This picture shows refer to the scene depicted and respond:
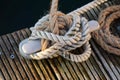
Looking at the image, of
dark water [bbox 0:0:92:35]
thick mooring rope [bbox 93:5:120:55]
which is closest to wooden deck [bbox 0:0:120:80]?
thick mooring rope [bbox 93:5:120:55]

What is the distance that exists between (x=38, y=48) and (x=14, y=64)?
17 centimetres

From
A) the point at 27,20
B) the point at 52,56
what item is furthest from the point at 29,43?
the point at 27,20

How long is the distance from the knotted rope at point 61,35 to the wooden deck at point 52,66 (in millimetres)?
82

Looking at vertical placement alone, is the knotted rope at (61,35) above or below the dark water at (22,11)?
below

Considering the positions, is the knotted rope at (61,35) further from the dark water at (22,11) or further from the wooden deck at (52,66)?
the dark water at (22,11)

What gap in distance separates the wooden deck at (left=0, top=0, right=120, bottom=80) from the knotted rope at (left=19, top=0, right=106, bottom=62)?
8 centimetres

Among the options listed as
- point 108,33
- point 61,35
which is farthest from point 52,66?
point 108,33

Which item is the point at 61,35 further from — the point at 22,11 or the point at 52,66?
the point at 22,11

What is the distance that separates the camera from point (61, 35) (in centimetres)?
151

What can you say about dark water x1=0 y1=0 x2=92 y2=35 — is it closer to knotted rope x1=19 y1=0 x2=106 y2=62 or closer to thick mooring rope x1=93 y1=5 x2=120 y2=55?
thick mooring rope x1=93 y1=5 x2=120 y2=55

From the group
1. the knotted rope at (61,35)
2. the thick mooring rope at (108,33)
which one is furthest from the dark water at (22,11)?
the knotted rope at (61,35)

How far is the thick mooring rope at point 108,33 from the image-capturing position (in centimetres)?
165

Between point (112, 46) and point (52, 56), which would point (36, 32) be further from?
point (112, 46)

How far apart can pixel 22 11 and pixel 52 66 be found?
1.14 m
